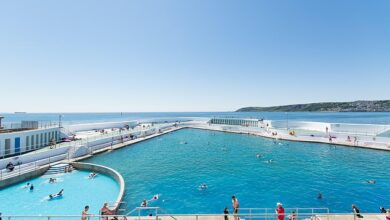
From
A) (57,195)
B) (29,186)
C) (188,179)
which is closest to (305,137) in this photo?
(188,179)

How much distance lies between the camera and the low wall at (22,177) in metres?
17.8

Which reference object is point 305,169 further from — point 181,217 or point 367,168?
point 181,217

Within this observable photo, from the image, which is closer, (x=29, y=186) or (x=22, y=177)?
(x=29, y=186)

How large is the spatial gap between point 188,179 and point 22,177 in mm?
14312

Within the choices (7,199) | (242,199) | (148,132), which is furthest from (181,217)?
(148,132)

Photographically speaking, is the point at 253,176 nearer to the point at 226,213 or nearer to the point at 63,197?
the point at 226,213

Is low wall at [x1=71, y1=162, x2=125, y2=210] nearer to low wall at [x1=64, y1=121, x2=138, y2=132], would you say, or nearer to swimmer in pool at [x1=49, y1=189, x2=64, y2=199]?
swimmer in pool at [x1=49, y1=189, x2=64, y2=199]

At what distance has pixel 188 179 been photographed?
20578 mm

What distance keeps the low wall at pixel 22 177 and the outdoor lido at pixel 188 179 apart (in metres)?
0.08

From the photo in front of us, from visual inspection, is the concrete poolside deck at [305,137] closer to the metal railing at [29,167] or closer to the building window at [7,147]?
the metal railing at [29,167]

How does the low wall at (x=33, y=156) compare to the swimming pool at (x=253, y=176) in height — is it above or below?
above

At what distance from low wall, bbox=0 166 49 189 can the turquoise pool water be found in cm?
40

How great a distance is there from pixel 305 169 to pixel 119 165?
2017 centimetres

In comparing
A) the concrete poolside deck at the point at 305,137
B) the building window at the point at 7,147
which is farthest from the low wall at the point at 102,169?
the concrete poolside deck at the point at 305,137
